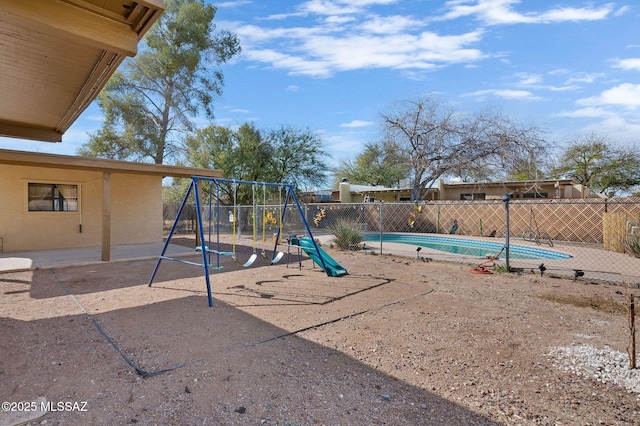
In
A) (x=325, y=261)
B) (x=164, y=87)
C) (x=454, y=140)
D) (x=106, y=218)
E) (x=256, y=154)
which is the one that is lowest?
(x=325, y=261)

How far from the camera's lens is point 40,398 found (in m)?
2.41

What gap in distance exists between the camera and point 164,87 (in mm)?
17656

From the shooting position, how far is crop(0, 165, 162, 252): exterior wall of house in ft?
31.9

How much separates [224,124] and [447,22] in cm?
1161

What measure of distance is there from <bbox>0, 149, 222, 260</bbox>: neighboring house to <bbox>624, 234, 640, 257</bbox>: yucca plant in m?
11.2

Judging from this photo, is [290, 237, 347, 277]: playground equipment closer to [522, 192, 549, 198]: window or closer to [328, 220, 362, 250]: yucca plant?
[328, 220, 362, 250]: yucca plant

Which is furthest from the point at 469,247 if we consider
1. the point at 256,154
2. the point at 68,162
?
the point at 68,162

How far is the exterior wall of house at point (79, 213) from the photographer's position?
382 inches

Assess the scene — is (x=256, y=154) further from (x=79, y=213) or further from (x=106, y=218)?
(x=106, y=218)

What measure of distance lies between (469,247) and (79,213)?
1301 centimetres

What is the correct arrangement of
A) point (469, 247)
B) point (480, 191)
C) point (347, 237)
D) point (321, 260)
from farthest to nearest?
point (480, 191), point (469, 247), point (347, 237), point (321, 260)

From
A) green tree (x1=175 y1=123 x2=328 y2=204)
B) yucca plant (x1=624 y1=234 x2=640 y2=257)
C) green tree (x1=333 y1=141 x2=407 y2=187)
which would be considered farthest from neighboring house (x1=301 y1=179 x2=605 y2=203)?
yucca plant (x1=624 y1=234 x2=640 y2=257)

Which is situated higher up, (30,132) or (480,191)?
(30,132)

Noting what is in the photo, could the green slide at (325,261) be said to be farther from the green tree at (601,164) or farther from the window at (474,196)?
the green tree at (601,164)
